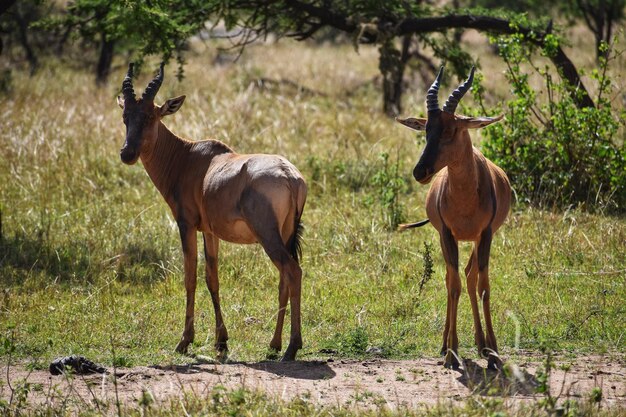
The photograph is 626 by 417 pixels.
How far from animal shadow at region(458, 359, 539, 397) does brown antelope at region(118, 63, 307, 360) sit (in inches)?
58.1

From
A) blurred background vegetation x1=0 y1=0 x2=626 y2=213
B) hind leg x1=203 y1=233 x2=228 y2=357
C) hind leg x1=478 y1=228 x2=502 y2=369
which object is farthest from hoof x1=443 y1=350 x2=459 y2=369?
blurred background vegetation x1=0 y1=0 x2=626 y2=213

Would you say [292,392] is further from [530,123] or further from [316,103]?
[316,103]

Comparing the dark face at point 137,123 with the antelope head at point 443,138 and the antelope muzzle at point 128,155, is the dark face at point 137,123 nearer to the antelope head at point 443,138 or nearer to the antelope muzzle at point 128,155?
the antelope muzzle at point 128,155

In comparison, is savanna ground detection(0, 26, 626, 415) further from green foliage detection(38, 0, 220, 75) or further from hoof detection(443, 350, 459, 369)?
green foliage detection(38, 0, 220, 75)

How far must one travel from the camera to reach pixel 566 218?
471 inches

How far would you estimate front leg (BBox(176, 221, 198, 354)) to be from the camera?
8438 mm

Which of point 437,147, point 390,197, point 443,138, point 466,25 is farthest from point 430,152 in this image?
point 466,25

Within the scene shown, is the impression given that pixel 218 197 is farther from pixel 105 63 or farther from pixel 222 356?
pixel 105 63

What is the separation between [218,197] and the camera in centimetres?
831

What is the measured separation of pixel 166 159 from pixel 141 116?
0.48 m

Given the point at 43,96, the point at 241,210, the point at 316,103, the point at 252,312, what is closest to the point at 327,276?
the point at 252,312

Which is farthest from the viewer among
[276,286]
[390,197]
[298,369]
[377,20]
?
[377,20]

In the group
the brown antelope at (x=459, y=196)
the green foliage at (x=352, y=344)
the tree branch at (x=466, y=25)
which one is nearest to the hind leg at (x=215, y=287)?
the green foliage at (x=352, y=344)

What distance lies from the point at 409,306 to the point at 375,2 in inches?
278
